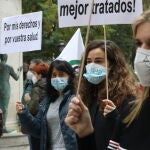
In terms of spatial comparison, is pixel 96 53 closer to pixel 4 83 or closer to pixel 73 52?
pixel 73 52

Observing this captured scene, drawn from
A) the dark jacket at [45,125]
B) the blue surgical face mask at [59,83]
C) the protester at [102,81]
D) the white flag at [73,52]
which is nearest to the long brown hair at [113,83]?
the protester at [102,81]

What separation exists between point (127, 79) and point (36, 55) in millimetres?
14744

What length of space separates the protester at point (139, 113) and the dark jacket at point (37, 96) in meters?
3.54

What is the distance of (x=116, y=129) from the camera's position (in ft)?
7.73

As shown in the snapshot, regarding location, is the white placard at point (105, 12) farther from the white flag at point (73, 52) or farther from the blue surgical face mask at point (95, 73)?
the white flag at point (73, 52)

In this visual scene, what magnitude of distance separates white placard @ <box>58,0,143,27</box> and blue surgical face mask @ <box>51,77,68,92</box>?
19.2 inches

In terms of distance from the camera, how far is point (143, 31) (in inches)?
90.7

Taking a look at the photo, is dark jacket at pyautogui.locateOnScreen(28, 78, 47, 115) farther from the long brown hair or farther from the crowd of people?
the long brown hair

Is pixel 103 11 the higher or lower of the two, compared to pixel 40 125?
higher

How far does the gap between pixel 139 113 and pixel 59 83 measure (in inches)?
109

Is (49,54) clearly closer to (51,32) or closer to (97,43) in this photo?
(51,32)

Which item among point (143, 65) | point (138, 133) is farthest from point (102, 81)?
point (138, 133)

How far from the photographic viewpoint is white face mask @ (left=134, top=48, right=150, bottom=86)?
2.28m

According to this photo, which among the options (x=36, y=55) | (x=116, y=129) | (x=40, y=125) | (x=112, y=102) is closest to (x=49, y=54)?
(x=36, y=55)
